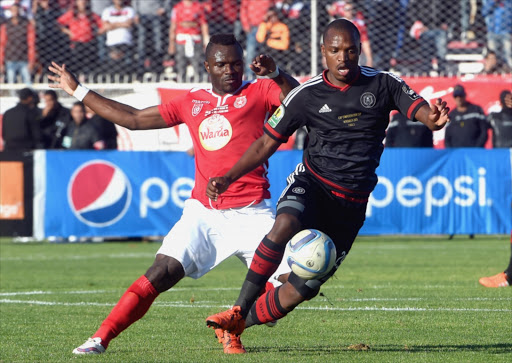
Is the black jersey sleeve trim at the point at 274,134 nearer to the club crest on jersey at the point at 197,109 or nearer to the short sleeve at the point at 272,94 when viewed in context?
the short sleeve at the point at 272,94

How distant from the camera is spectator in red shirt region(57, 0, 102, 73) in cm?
1919

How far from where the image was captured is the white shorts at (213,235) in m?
6.32

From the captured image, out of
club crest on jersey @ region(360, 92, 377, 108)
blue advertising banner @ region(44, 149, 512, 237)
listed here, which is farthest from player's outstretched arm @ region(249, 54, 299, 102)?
blue advertising banner @ region(44, 149, 512, 237)

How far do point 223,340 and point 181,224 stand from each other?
79 cm

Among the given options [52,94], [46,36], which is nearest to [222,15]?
[46,36]

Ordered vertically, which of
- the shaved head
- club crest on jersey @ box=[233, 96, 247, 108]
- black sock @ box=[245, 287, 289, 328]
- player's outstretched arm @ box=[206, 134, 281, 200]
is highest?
the shaved head

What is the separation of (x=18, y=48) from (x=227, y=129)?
43.1 feet

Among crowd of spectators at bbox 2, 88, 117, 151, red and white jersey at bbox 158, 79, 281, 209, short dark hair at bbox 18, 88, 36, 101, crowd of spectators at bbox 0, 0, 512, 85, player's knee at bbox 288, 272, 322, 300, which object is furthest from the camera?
crowd of spectators at bbox 0, 0, 512, 85

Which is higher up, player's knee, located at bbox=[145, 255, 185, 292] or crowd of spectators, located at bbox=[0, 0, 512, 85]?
crowd of spectators, located at bbox=[0, 0, 512, 85]

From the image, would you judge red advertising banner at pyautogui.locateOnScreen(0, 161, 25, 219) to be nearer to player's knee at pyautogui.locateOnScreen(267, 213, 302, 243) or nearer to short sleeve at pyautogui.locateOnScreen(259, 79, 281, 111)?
short sleeve at pyautogui.locateOnScreen(259, 79, 281, 111)

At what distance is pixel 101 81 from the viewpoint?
60.3 feet

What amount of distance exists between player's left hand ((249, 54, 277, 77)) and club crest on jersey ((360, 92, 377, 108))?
2.44 feet

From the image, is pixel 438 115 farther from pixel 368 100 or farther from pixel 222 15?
pixel 222 15

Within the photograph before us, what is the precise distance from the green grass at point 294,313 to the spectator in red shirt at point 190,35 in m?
5.60
